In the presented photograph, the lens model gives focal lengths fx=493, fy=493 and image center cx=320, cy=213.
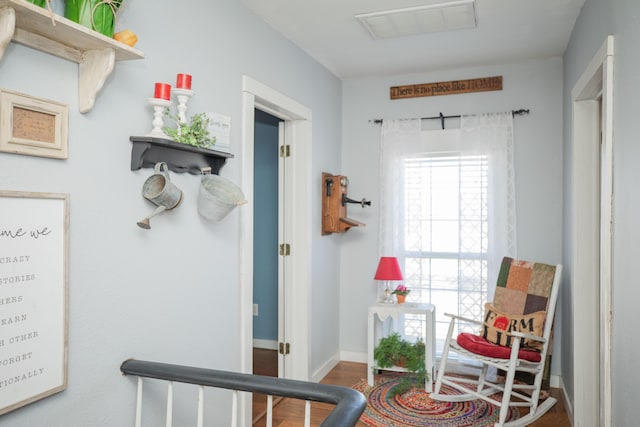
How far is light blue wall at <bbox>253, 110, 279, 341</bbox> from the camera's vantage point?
4.76 meters

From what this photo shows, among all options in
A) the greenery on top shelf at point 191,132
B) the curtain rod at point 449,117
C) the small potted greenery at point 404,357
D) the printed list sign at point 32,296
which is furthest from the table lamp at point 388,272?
the printed list sign at point 32,296

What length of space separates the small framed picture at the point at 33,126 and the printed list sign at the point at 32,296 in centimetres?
14

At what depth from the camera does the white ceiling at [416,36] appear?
9.30 feet

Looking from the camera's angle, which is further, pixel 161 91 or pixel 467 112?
pixel 467 112

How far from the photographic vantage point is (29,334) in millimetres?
1460

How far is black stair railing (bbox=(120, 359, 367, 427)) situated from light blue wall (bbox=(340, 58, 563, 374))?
280cm

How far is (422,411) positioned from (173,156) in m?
2.34

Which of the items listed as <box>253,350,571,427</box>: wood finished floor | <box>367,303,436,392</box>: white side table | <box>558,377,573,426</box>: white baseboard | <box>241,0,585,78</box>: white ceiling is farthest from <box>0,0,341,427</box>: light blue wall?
<box>558,377,573,426</box>: white baseboard

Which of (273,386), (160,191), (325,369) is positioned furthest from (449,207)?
(273,386)

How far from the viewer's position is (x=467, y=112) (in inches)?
161

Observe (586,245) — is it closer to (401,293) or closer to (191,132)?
(401,293)

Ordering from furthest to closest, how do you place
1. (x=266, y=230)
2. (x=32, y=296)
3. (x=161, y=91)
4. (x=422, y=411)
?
(x=266, y=230) → (x=422, y=411) → (x=161, y=91) → (x=32, y=296)

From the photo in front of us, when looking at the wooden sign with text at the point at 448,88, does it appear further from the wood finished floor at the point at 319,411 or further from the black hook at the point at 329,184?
the wood finished floor at the point at 319,411

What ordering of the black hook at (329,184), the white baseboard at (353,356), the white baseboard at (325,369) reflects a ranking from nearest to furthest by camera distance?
the white baseboard at (325,369) < the black hook at (329,184) < the white baseboard at (353,356)
